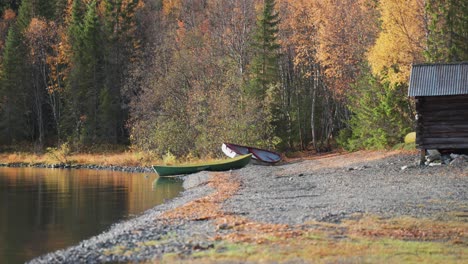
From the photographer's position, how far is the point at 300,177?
28.7 metres

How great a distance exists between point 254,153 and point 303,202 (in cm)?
2165

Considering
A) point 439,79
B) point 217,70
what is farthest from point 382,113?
point 217,70

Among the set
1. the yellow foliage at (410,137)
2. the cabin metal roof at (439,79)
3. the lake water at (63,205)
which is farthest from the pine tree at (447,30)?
the lake water at (63,205)

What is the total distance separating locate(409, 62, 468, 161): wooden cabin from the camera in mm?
27000

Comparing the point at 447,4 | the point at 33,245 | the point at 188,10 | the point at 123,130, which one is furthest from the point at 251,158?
the point at 188,10

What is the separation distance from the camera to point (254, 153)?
40.0 metres

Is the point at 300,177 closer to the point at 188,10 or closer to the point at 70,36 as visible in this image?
the point at 70,36

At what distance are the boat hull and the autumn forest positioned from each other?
279cm

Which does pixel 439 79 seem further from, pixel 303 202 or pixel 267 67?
pixel 267 67

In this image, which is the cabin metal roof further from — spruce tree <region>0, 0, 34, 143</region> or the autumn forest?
spruce tree <region>0, 0, 34, 143</region>

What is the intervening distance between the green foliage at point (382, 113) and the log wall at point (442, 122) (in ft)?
25.4

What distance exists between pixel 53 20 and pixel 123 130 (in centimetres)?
1507

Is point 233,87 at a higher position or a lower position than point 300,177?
higher

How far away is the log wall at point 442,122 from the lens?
27.3m
